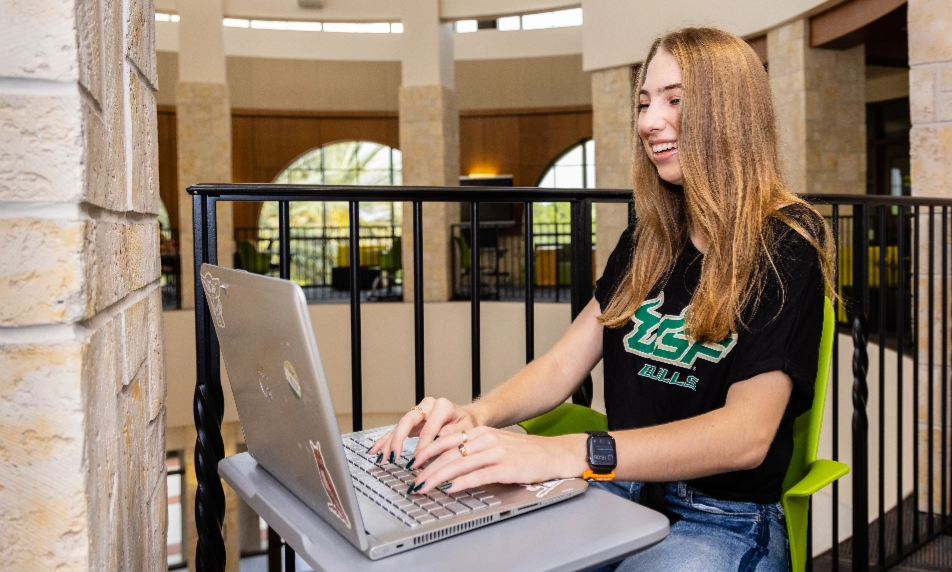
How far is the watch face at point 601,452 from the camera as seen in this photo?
44.9 inches

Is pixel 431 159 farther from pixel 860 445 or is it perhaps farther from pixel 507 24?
pixel 860 445

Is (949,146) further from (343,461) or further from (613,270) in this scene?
(343,461)

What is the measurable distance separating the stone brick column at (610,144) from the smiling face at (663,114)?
8.29 meters

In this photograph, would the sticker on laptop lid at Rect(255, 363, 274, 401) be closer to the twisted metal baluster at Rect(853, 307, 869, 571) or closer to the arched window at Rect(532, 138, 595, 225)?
the twisted metal baluster at Rect(853, 307, 869, 571)

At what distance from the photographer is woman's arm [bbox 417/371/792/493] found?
105cm

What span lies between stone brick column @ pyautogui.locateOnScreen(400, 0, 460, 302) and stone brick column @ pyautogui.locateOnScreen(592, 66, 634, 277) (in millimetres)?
2125

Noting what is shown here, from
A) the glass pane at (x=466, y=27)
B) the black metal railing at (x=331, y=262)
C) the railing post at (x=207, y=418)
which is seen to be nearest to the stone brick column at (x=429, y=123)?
the black metal railing at (x=331, y=262)

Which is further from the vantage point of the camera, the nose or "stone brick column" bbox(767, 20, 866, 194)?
"stone brick column" bbox(767, 20, 866, 194)

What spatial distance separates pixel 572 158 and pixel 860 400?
12517mm

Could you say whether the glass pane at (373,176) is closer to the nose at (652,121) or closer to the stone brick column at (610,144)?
the stone brick column at (610,144)

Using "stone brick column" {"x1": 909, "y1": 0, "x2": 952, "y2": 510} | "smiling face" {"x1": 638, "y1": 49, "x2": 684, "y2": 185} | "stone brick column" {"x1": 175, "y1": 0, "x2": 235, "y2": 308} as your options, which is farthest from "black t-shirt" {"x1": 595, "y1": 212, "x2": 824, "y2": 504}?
"stone brick column" {"x1": 175, "y1": 0, "x2": 235, "y2": 308}

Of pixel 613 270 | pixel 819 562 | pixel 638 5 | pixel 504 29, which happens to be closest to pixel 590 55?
pixel 638 5

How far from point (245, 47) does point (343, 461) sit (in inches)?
546

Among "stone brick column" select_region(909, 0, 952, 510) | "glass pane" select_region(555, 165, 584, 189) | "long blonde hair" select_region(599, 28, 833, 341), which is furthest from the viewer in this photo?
"glass pane" select_region(555, 165, 584, 189)
